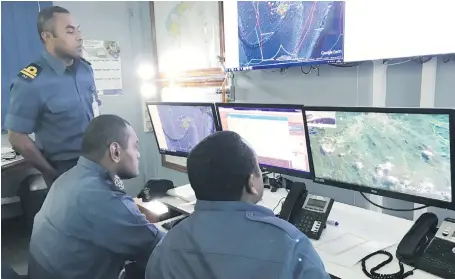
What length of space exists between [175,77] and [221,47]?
67 centimetres

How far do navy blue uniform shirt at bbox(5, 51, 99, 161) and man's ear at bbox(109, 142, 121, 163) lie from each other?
27.7 inches

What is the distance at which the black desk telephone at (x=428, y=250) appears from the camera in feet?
3.77

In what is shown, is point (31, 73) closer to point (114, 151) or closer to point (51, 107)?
point (51, 107)

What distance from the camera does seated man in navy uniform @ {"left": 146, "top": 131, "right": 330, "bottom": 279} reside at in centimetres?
79

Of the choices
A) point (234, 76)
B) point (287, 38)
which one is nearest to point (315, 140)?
point (287, 38)

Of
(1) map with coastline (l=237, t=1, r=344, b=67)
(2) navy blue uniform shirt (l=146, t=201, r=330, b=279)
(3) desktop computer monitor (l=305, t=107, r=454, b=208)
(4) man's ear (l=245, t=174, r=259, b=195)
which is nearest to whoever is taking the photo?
(2) navy blue uniform shirt (l=146, t=201, r=330, b=279)

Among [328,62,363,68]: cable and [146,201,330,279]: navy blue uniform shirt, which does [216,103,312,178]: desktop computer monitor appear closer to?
[328,62,363,68]: cable

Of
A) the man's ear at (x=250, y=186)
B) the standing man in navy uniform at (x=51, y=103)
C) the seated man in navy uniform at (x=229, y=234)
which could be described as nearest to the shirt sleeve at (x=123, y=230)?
the seated man in navy uniform at (x=229, y=234)

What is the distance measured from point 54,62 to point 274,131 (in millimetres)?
1289

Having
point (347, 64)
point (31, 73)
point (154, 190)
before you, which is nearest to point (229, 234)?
point (347, 64)

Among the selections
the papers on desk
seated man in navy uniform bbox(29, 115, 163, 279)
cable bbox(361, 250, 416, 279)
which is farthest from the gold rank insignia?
cable bbox(361, 250, 416, 279)

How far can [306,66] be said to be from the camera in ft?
6.69

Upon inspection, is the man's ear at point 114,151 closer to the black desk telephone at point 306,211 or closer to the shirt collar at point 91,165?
the shirt collar at point 91,165

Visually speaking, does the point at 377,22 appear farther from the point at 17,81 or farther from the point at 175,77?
the point at 175,77
